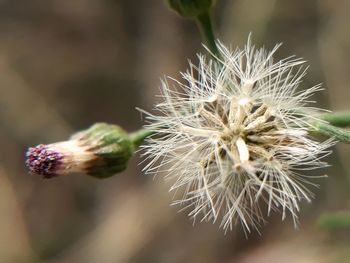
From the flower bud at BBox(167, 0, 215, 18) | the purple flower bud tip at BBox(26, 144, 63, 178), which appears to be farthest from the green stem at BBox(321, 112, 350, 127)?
the purple flower bud tip at BBox(26, 144, 63, 178)

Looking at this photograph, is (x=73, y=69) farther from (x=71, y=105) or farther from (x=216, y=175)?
(x=216, y=175)

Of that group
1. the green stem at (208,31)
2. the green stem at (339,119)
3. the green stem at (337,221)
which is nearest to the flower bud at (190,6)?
the green stem at (208,31)

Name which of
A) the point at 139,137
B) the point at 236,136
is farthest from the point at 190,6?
the point at 236,136

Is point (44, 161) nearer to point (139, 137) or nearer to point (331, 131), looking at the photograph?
point (139, 137)

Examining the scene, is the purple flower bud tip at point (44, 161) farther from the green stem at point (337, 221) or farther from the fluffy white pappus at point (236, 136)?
the green stem at point (337, 221)

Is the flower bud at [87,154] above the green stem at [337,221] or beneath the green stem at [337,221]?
above

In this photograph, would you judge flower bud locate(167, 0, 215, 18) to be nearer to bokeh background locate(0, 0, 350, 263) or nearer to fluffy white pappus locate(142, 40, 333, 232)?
fluffy white pappus locate(142, 40, 333, 232)

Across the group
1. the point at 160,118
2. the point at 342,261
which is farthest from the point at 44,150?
the point at 342,261
